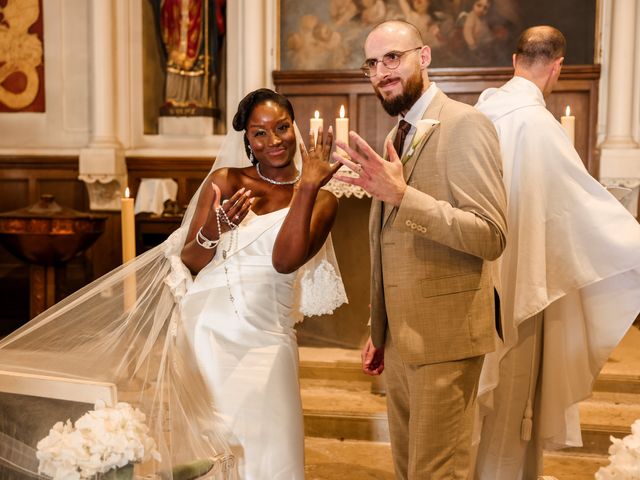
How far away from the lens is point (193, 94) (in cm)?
660

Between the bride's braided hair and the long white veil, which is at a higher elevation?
the bride's braided hair

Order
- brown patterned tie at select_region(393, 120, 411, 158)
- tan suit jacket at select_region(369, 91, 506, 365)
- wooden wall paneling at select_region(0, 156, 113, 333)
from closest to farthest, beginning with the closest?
tan suit jacket at select_region(369, 91, 506, 365) < brown patterned tie at select_region(393, 120, 411, 158) < wooden wall paneling at select_region(0, 156, 113, 333)

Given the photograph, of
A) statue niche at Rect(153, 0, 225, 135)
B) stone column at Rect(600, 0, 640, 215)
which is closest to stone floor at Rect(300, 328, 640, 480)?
stone column at Rect(600, 0, 640, 215)

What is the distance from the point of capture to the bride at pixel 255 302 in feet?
7.92

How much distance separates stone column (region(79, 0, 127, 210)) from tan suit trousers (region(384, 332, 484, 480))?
15.1 feet

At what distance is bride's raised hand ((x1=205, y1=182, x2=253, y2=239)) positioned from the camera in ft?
7.40

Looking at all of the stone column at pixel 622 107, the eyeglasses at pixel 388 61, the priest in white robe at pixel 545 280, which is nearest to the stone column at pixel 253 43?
the stone column at pixel 622 107

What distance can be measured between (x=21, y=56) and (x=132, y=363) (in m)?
5.14

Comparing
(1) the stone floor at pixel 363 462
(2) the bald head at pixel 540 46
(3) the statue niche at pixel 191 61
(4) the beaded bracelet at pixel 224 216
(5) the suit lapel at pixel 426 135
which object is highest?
(3) the statue niche at pixel 191 61

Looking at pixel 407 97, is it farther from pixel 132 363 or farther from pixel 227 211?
pixel 132 363

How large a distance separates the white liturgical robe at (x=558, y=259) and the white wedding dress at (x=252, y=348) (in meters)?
0.78

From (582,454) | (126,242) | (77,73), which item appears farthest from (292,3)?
(582,454)

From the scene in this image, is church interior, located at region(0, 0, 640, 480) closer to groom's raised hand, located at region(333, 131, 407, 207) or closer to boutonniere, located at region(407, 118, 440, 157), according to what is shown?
boutonniere, located at region(407, 118, 440, 157)

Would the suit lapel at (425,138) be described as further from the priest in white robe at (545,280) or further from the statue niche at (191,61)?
the statue niche at (191,61)
